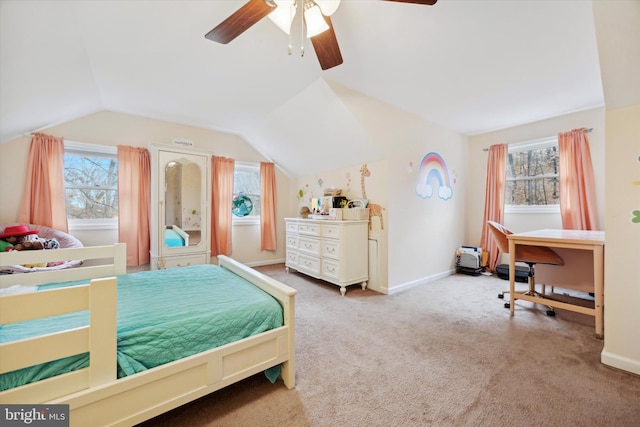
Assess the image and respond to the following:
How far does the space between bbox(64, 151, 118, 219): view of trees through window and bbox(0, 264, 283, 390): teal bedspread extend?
206 cm

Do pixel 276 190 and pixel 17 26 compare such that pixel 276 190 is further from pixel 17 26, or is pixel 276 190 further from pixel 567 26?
pixel 567 26

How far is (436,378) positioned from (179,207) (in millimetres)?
3294

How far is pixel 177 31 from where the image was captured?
1904mm

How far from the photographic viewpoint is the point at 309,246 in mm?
3662

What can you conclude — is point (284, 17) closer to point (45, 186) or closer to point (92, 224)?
point (45, 186)

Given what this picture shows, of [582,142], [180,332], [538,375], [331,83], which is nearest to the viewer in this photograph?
[180,332]

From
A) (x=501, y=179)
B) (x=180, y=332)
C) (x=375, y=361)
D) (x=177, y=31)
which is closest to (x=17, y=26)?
(x=177, y=31)

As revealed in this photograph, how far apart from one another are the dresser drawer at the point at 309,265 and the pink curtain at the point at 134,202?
2.15m

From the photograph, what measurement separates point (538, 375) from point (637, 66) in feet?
6.28

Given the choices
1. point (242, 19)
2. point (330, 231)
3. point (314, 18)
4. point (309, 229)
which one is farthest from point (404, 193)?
point (242, 19)

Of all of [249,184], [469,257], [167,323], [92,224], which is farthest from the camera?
[249,184]

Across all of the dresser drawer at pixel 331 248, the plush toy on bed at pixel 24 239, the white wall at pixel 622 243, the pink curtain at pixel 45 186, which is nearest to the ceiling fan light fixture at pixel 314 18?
the white wall at pixel 622 243

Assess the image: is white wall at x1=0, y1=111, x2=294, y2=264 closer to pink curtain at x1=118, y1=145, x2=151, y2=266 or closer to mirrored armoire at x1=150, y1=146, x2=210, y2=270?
pink curtain at x1=118, y1=145, x2=151, y2=266

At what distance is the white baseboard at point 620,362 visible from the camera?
160 centimetres
